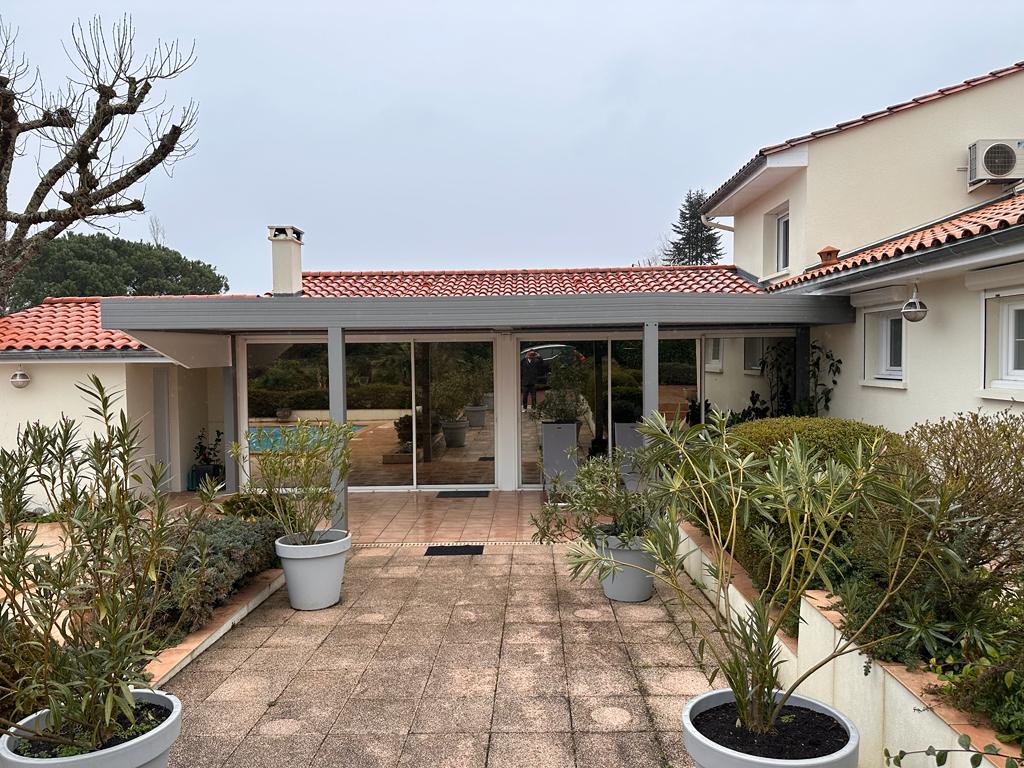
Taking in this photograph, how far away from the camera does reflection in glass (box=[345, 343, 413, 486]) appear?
1263 centimetres

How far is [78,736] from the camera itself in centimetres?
313


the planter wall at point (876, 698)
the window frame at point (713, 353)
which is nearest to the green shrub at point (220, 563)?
the planter wall at point (876, 698)

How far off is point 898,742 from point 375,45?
17504 mm

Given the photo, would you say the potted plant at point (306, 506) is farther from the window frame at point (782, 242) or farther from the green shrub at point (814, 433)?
the window frame at point (782, 242)

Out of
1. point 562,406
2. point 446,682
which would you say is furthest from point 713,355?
point 446,682

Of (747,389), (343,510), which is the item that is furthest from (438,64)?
(343,510)

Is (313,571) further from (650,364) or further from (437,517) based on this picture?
(650,364)

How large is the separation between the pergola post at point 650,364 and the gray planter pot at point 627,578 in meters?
2.54

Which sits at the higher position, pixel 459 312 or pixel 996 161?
pixel 996 161

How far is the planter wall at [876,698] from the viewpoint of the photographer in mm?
2822

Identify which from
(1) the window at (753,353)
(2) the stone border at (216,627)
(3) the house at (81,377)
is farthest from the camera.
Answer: (1) the window at (753,353)

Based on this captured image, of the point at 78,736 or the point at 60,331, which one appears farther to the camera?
the point at 60,331

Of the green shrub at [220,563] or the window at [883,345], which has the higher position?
the window at [883,345]

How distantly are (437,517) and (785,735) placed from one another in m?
7.95
